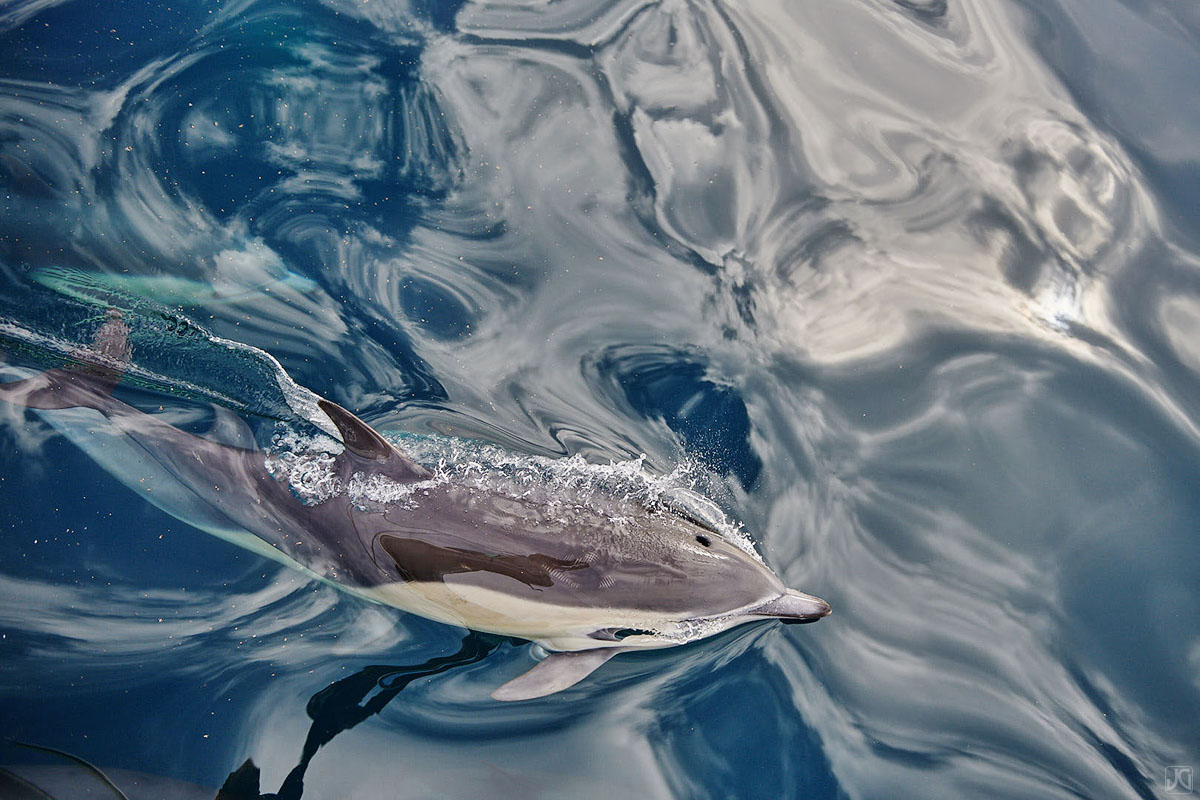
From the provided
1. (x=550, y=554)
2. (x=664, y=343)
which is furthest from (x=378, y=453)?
(x=664, y=343)

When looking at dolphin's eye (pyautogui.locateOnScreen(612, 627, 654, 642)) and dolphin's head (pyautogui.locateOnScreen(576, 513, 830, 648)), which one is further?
dolphin's eye (pyautogui.locateOnScreen(612, 627, 654, 642))

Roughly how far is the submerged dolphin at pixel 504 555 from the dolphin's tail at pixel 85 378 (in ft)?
3.03

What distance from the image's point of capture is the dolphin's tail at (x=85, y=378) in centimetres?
543

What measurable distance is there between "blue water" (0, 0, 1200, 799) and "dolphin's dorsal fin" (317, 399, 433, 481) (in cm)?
87

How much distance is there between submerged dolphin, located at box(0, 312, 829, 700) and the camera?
461 centimetres

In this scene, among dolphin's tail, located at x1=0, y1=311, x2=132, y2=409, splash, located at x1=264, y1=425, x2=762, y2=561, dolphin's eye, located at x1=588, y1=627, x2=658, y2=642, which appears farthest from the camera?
dolphin's tail, located at x1=0, y1=311, x2=132, y2=409

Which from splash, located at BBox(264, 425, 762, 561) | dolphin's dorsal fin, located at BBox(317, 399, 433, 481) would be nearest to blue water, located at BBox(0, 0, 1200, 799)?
splash, located at BBox(264, 425, 762, 561)

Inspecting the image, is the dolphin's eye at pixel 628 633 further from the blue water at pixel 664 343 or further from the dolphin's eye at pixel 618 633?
the blue water at pixel 664 343

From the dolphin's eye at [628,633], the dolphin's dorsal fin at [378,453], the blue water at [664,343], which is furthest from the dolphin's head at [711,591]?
the dolphin's dorsal fin at [378,453]

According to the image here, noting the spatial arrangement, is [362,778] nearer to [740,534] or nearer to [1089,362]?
[740,534]

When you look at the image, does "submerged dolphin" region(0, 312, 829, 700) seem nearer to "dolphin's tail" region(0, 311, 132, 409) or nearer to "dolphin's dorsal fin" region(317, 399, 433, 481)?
"dolphin's dorsal fin" region(317, 399, 433, 481)

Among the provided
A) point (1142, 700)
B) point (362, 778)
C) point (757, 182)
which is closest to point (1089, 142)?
point (757, 182)

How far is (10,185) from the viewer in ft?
18.7

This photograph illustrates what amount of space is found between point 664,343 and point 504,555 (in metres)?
2.05
